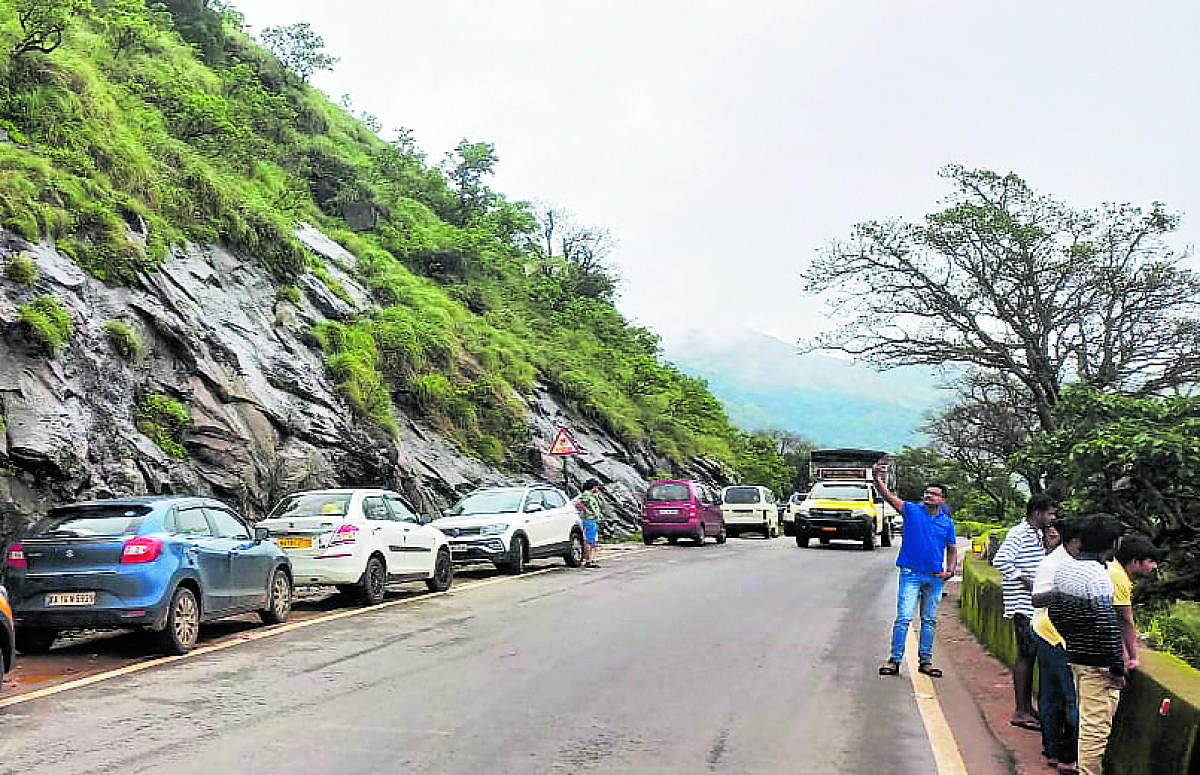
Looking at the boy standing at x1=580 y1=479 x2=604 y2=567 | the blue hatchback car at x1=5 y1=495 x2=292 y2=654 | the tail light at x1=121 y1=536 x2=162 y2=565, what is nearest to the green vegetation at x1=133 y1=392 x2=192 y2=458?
the blue hatchback car at x1=5 y1=495 x2=292 y2=654

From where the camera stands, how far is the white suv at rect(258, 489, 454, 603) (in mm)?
15359

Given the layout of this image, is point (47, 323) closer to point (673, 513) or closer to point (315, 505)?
point (315, 505)

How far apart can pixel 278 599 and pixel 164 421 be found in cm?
574

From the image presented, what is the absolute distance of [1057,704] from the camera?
7.22 metres

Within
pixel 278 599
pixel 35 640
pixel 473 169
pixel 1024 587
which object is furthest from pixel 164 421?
pixel 473 169

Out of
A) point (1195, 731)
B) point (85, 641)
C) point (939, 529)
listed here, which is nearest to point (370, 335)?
point (85, 641)

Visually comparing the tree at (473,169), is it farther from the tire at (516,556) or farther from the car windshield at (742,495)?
the tire at (516,556)

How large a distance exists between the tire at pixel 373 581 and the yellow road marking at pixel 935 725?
733 cm

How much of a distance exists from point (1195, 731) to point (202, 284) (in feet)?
66.1

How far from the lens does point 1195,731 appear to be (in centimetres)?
541

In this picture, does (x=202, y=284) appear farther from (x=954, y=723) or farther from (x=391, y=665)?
(x=954, y=723)

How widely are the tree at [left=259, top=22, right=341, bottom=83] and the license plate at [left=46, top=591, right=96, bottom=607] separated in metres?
39.1

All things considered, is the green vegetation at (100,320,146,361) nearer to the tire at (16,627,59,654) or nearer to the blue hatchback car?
the blue hatchback car

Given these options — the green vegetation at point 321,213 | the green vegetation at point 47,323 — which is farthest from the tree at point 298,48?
the green vegetation at point 47,323
